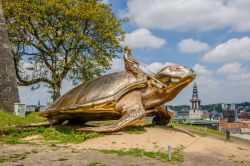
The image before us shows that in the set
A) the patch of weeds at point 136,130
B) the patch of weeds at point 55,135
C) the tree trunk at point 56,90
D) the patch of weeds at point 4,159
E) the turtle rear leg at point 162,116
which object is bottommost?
the patch of weeds at point 4,159

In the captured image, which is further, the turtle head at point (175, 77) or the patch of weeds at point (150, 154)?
the turtle head at point (175, 77)

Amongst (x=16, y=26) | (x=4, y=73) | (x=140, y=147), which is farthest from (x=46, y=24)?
(x=140, y=147)

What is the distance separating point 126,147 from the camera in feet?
38.4

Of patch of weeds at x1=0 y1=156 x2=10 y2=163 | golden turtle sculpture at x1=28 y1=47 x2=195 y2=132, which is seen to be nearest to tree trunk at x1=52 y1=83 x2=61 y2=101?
golden turtle sculpture at x1=28 y1=47 x2=195 y2=132

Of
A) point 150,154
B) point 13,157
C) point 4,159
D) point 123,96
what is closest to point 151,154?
point 150,154

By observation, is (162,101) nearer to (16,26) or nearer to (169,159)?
(169,159)

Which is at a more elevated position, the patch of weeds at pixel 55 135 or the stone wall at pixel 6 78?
the stone wall at pixel 6 78

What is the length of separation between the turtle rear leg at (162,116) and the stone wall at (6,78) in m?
11.0

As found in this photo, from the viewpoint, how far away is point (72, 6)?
29562mm

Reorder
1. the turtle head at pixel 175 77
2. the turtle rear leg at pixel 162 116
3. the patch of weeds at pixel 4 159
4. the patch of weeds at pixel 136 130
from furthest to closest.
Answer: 1. the turtle rear leg at pixel 162 116
2. the turtle head at pixel 175 77
3. the patch of weeds at pixel 136 130
4. the patch of weeds at pixel 4 159

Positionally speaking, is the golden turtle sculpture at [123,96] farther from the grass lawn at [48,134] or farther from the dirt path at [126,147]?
the dirt path at [126,147]

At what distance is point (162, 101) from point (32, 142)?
17.5ft

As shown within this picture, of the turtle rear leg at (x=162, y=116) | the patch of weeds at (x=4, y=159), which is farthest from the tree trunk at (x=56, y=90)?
the patch of weeds at (x=4, y=159)

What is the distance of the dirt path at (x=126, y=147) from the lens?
9.30 meters
